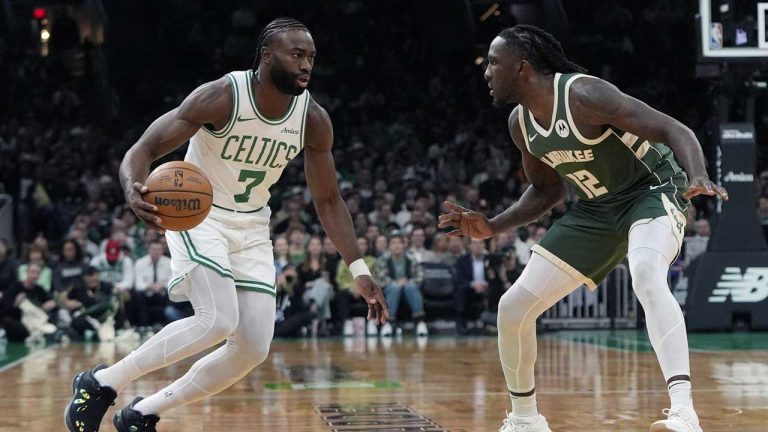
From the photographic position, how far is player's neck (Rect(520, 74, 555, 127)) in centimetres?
541

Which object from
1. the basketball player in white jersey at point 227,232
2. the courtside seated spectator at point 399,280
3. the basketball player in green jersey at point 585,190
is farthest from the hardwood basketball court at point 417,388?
the courtside seated spectator at point 399,280

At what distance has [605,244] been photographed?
556 centimetres

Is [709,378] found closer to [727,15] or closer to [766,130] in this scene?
[727,15]

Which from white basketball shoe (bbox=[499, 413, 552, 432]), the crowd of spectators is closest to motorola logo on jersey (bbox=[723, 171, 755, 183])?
the crowd of spectators

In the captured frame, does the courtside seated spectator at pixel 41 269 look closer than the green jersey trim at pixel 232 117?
No

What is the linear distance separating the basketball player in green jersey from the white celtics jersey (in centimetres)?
92

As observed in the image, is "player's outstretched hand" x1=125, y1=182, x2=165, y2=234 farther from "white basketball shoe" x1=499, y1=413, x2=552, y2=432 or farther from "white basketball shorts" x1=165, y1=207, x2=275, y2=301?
"white basketball shoe" x1=499, y1=413, x2=552, y2=432

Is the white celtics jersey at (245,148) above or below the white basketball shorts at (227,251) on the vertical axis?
above

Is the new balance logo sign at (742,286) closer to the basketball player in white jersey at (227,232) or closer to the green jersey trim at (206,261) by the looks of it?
the basketball player in white jersey at (227,232)

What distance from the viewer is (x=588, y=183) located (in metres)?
5.55

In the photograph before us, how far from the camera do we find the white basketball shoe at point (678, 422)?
15.5ft

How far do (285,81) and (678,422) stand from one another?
241cm

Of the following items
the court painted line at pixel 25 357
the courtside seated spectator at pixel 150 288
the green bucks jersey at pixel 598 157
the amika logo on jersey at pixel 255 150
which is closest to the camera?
the green bucks jersey at pixel 598 157

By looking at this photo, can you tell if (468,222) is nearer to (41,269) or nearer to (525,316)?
(525,316)
